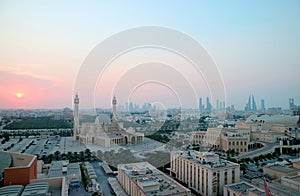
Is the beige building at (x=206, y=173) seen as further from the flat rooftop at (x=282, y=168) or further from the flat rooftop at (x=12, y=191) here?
the flat rooftop at (x=12, y=191)

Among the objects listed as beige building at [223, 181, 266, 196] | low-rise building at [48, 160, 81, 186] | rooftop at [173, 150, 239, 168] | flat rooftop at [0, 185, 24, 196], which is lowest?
low-rise building at [48, 160, 81, 186]

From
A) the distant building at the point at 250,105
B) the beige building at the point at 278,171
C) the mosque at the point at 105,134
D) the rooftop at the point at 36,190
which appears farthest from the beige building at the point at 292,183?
the distant building at the point at 250,105

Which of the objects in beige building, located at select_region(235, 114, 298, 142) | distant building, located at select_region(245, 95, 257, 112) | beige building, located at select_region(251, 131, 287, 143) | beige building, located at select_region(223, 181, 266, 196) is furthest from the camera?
distant building, located at select_region(245, 95, 257, 112)

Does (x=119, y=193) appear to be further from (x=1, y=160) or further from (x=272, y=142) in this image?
(x=272, y=142)

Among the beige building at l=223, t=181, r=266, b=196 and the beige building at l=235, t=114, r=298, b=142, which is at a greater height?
the beige building at l=235, t=114, r=298, b=142

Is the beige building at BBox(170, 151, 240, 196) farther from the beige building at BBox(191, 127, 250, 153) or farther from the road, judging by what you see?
the beige building at BBox(191, 127, 250, 153)

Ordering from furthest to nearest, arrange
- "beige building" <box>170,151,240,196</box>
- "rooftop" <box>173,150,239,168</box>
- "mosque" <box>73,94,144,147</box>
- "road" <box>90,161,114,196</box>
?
"mosque" <box>73,94,144,147</box>, "road" <box>90,161,114,196</box>, "rooftop" <box>173,150,239,168</box>, "beige building" <box>170,151,240,196</box>

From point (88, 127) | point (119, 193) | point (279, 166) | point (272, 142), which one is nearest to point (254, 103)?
point (272, 142)

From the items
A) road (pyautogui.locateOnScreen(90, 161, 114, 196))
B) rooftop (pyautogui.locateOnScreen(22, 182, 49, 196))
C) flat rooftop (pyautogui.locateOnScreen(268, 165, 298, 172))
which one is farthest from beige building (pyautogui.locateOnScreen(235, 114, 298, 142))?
rooftop (pyautogui.locateOnScreen(22, 182, 49, 196))

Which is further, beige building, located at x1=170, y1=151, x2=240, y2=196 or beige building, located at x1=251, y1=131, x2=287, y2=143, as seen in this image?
beige building, located at x1=251, y1=131, x2=287, y2=143
